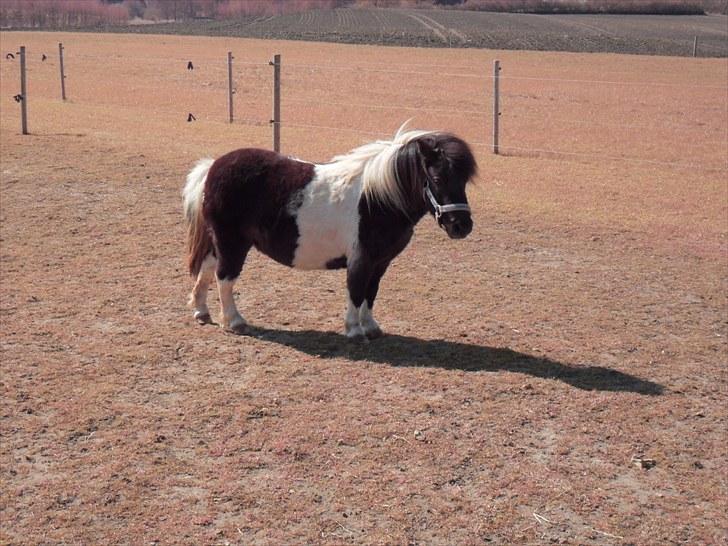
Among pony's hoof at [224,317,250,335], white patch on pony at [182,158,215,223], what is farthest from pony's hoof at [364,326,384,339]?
white patch on pony at [182,158,215,223]

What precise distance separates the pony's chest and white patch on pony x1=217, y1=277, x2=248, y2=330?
575mm

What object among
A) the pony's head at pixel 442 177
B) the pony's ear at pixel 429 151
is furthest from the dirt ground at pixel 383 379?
the pony's ear at pixel 429 151

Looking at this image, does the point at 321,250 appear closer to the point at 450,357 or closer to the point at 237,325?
the point at 237,325

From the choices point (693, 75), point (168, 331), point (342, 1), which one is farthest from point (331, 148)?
point (342, 1)

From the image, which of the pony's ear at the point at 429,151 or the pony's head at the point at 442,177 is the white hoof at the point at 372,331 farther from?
the pony's ear at the point at 429,151

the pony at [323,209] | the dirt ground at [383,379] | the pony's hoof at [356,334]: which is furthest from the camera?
the pony's hoof at [356,334]

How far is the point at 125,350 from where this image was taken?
19.4 feet

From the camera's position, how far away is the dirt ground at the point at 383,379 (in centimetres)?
403

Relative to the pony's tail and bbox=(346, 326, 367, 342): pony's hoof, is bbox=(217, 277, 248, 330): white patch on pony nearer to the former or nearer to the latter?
the pony's tail

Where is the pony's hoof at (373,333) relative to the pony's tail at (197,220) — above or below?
below

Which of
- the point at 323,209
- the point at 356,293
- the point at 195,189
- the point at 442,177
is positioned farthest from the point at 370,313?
the point at 195,189

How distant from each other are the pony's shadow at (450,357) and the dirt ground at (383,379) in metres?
0.02

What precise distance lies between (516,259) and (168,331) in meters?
3.57

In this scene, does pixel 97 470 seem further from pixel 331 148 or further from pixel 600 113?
pixel 600 113
